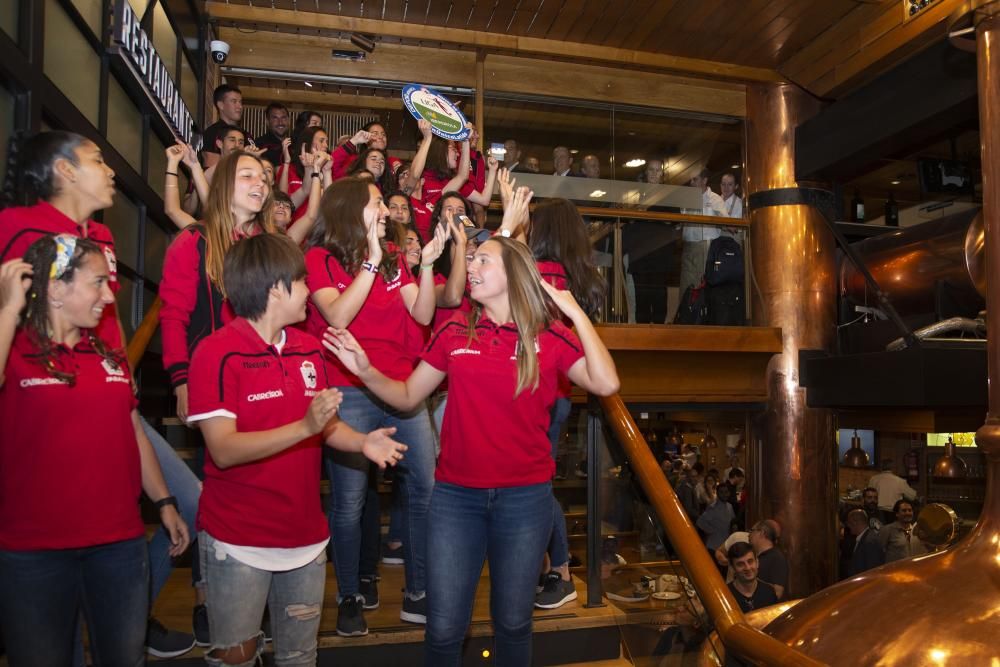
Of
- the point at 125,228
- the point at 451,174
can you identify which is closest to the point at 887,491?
the point at 451,174

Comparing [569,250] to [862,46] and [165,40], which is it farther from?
[862,46]

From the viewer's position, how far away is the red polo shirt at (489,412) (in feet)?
7.12

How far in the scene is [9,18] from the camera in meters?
3.12

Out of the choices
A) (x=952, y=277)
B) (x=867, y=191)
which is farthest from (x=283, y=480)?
(x=867, y=191)

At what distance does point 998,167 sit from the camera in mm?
1206

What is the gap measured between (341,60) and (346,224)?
5.28m

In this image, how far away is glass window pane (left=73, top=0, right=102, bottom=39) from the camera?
398 cm

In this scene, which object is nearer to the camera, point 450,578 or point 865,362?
point 450,578

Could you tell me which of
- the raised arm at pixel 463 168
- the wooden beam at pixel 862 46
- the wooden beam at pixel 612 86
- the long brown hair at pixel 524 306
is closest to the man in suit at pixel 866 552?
the wooden beam at pixel 862 46

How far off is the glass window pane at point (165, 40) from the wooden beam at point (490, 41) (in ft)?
4.11

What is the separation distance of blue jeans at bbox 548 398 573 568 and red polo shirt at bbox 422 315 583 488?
2.73ft

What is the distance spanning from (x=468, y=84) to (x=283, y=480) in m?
6.36

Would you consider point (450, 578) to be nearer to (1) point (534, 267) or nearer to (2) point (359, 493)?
(2) point (359, 493)

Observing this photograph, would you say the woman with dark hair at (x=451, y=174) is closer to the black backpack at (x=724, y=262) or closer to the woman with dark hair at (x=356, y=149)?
the woman with dark hair at (x=356, y=149)
